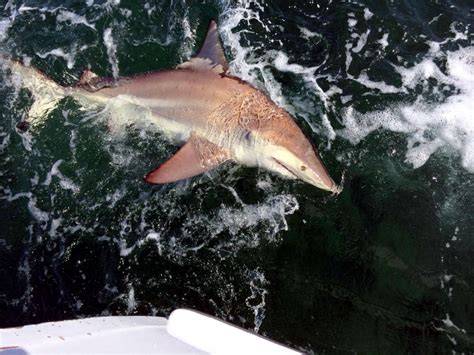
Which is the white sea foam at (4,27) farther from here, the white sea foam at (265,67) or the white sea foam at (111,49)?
the white sea foam at (265,67)

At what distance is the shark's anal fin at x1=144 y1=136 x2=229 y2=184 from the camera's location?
12.5 feet

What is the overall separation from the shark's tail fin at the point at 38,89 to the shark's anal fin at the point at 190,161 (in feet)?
5.03

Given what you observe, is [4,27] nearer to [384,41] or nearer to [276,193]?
[276,193]

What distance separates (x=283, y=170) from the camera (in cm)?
377

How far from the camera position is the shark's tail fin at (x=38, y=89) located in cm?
459

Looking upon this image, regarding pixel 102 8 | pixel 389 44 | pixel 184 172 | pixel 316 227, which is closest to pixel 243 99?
pixel 184 172

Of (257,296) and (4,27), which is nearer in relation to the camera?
(257,296)

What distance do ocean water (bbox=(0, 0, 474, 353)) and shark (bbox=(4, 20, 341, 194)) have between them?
0.31m

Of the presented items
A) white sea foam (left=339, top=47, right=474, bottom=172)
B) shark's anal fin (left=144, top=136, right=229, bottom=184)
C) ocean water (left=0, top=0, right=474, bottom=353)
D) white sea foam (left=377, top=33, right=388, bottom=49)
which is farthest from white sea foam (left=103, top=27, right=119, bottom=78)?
white sea foam (left=377, top=33, right=388, bottom=49)

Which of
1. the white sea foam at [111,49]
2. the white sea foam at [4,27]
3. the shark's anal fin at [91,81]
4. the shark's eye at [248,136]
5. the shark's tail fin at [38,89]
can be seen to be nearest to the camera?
the shark's eye at [248,136]

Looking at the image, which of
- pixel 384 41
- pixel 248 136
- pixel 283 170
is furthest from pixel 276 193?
pixel 384 41

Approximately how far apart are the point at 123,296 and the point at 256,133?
170cm

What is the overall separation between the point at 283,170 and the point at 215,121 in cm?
68

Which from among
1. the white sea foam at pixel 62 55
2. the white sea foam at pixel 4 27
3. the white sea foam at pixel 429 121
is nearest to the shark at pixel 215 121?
the white sea foam at pixel 429 121
